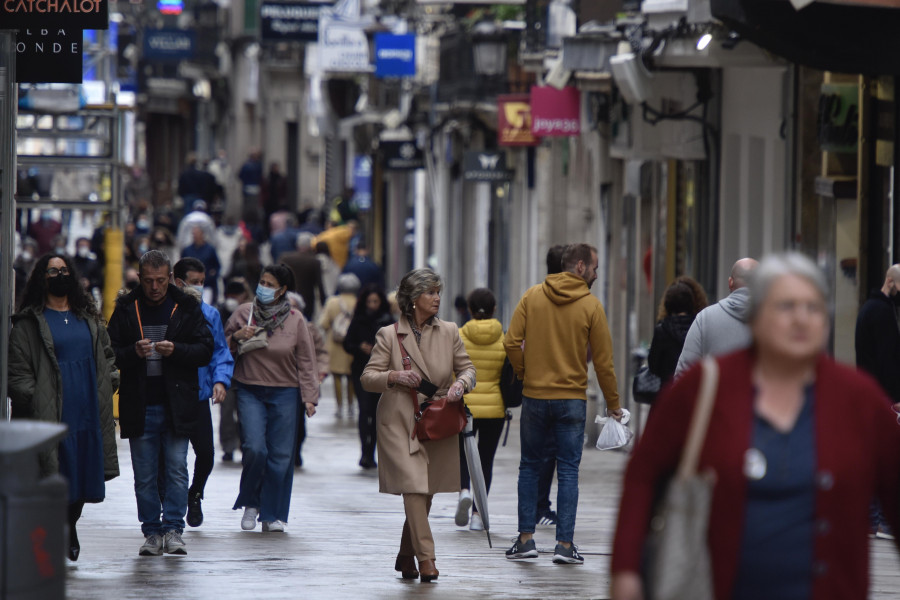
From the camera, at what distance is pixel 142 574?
32.5 feet

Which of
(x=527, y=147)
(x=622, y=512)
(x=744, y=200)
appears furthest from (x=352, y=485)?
(x=527, y=147)

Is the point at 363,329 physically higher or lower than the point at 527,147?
lower

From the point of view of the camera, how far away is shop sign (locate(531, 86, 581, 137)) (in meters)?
23.0

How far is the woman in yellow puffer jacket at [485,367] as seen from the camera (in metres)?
12.1

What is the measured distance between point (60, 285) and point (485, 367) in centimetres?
341

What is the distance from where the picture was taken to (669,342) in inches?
459

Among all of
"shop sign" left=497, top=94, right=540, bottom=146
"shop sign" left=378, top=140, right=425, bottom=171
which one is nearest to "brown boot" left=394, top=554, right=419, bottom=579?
"shop sign" left=497, top=94, right=540, bottom=146

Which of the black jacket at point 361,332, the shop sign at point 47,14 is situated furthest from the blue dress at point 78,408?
the black jacket at point 361,332

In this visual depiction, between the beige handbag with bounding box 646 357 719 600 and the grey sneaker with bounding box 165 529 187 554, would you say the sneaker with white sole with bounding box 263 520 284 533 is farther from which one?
the beige handbag with bounding box 646 357 719 600

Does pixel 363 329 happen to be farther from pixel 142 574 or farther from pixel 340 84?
pixel 340 84

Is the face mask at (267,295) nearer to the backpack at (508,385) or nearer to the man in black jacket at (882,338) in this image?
the backpack at (508,385)

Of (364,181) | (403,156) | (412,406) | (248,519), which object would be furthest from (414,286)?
(364,181)

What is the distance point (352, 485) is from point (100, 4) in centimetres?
616

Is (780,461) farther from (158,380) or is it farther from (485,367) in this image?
(485,367)
